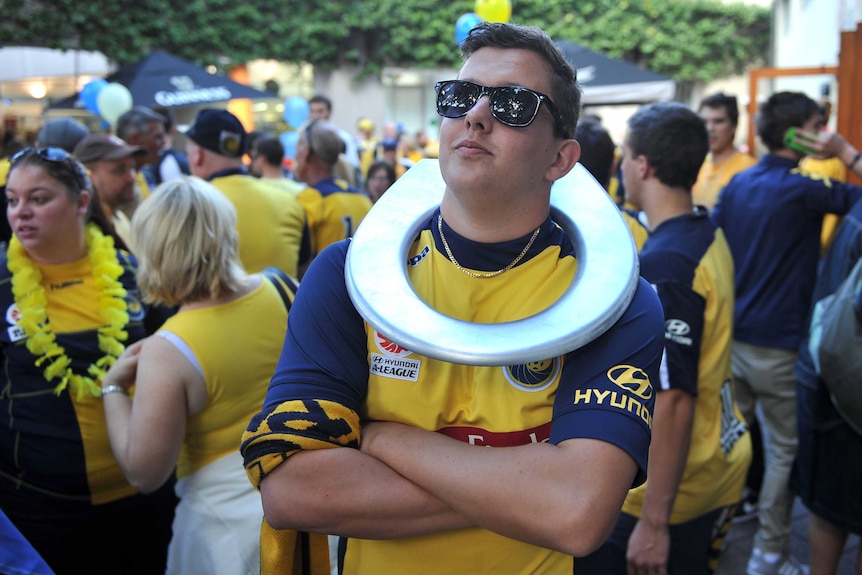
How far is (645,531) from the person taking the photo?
2408 mm

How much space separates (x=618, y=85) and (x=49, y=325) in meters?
7.28

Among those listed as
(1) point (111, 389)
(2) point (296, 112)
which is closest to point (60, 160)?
(1) point (111, 389)

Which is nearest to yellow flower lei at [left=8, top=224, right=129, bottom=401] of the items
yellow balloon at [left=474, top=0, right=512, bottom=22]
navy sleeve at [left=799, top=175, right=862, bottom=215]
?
navy sleeve at [left=799, top=175, right=862, bottom=215]

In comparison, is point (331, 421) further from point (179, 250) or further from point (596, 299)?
point (179, 250)

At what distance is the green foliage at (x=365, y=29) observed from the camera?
16609 millimetres

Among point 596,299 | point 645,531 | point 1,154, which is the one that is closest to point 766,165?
point 645,531

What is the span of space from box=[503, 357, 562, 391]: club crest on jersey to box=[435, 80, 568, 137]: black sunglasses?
0.53 metres

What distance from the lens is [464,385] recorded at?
1556 millimetres

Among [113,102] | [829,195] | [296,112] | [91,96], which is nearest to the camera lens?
[829,195]

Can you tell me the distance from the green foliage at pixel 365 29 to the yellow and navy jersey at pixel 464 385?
16821 mm

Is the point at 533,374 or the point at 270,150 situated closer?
→ the point at 533,374

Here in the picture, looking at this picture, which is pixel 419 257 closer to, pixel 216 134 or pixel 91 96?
pixel 216 134

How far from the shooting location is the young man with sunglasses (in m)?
1.41

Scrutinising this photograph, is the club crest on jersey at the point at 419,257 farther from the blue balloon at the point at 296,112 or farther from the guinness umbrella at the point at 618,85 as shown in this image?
the blue balloon at the point at 296,112
